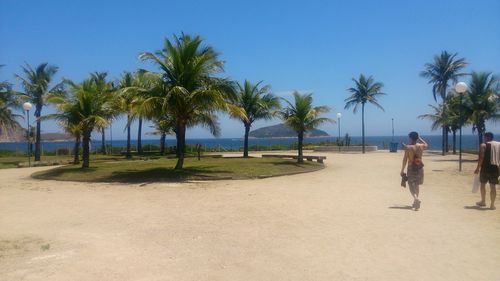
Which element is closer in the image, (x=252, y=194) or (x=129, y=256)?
(x=129, y=256)

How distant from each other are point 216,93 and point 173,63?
246cm

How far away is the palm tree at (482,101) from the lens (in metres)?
25.7

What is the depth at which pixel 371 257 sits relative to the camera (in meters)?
5.95

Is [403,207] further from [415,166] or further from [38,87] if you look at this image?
[38,87]

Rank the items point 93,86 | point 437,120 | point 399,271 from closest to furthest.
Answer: point 399,271 < point 93,86 < point 437,120

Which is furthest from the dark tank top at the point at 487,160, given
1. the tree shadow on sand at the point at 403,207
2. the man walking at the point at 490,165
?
the tree shadow on sand at the point at 403,207

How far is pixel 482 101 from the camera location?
25812 mm

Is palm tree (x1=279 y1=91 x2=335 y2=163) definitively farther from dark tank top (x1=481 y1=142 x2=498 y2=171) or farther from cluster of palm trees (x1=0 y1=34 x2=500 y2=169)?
dark tank top (x1=481 y1=142 x2=498 y2=171)

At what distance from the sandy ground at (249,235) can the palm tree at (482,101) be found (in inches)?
610

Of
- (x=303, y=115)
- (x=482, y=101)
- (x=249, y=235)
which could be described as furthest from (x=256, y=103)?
(x=249, y=235)

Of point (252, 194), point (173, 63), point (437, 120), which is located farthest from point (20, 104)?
point (437, 120)

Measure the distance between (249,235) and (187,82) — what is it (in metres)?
12.2

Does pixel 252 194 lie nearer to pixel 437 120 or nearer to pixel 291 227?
pixel 291 227

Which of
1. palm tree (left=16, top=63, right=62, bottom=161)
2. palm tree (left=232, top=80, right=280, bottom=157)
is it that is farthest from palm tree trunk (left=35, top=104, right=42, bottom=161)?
palm tree (left=232, top=80, right=280, bottom=157)
